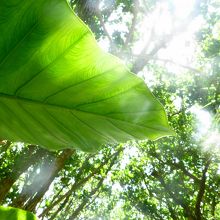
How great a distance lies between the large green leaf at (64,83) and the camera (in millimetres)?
715

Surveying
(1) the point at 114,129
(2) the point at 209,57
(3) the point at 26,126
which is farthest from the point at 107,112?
(2) the point at 209,57

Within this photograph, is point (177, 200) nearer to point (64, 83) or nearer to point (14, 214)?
point (14, 214)

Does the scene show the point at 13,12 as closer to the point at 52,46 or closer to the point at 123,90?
the point at 52,46

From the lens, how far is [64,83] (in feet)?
2.83

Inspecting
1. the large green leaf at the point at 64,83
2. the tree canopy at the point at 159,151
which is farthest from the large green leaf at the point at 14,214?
the tree canopy at the point at 159,151

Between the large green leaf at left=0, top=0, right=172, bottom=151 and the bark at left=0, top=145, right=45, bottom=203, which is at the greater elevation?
the bark at left=0, top=145, right=45, bottom=203

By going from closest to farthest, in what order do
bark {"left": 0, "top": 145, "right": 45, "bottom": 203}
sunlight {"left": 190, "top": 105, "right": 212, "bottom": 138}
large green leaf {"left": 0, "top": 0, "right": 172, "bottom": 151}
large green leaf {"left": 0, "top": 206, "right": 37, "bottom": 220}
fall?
1. large green leaf {"left": 0, "top": 0, "right": 172, "bottom": 151}
2. large green leaf {"left": 0, "top": 206, "right": 37, "bottom": 220}
3. bark {"left": 0, "top": 145, "right": 45, "bottom": 203}
4. sunlight {"left": 190, "top": 105, "right": 212, "bottom": 138}

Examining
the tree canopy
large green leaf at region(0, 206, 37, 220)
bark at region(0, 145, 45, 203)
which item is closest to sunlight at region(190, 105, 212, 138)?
the tree canopy

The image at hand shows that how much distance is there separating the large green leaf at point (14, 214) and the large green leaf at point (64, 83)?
0.84 feet

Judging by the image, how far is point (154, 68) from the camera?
10977 mm

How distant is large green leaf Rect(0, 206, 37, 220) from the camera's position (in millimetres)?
1089

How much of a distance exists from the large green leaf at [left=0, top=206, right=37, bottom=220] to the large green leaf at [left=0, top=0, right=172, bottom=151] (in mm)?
256

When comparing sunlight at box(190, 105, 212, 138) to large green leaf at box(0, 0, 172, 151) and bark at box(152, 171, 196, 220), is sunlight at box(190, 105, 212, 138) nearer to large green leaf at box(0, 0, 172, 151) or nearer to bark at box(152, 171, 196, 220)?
bark at box(152, 171, 196, 220)

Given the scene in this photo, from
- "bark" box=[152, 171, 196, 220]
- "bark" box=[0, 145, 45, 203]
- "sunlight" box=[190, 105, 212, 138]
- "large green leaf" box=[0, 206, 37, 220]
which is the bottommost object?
"large green leaf" box=[0, 206, 37, 220]
